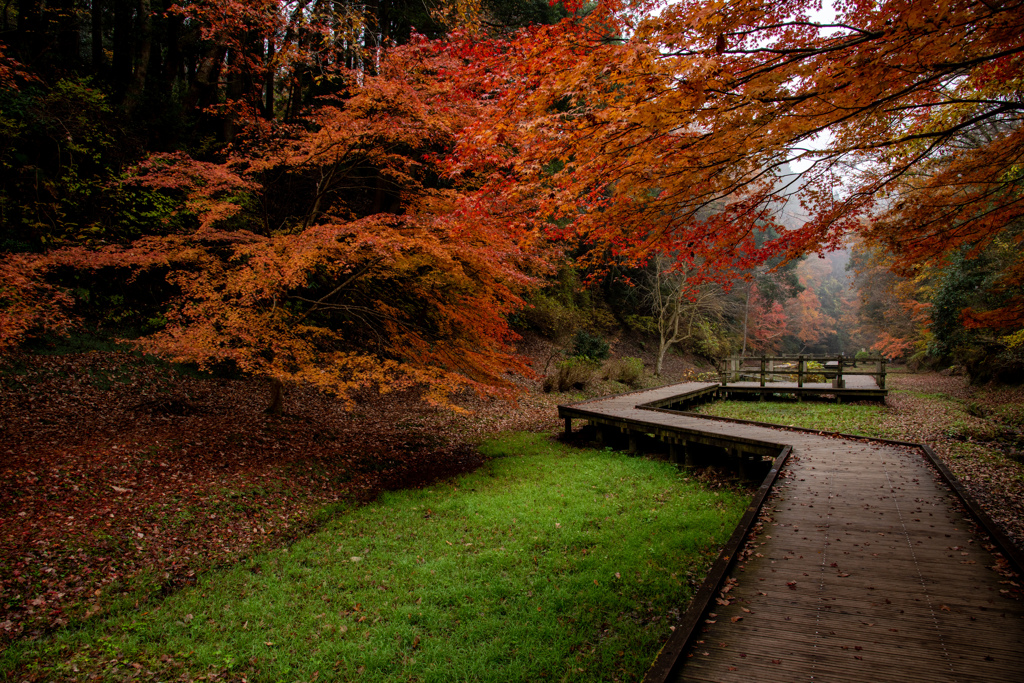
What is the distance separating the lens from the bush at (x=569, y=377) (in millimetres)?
15586

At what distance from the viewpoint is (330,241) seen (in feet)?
21.1

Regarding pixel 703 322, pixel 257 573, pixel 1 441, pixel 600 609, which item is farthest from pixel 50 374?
pixel 703 322

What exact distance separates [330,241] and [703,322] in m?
24.7

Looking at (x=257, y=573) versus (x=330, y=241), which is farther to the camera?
(x=330, y=241)

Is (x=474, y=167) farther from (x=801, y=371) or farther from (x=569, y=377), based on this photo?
(x=801, y=371)

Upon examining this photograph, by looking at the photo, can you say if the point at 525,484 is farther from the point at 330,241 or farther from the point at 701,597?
the point at 330,241

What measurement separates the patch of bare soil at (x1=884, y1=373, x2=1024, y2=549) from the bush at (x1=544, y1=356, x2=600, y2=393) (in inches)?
337

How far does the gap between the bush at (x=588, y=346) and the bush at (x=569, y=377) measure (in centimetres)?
321

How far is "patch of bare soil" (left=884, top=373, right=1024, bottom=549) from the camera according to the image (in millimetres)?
5949

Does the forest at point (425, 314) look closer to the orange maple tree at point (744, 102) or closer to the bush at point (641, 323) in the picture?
the orange maple tree at point (744, 102)

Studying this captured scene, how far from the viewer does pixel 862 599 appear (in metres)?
3.32

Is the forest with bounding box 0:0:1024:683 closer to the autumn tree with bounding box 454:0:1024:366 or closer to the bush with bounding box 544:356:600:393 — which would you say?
the autumn tree with bounding box 454:0:1024:366

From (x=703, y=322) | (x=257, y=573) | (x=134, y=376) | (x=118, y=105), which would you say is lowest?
(x=257, y=573)

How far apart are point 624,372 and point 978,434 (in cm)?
1065
